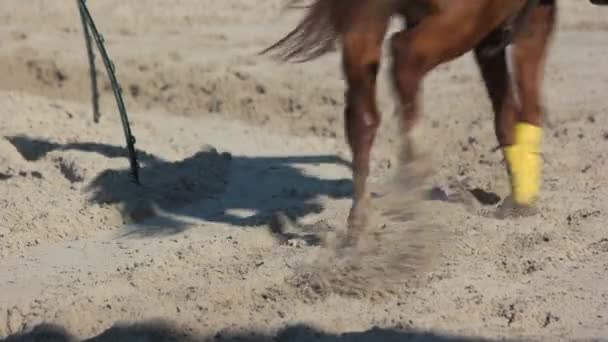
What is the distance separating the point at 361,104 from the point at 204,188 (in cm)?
197

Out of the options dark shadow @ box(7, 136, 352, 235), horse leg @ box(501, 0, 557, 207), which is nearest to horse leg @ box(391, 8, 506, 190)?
horse leg @ box(501, 0, 557, 207)

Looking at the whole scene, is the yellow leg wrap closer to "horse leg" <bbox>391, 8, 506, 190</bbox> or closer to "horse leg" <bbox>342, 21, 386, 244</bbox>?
"horse leg" <bbox>342, 21, 386, 244</bbox>

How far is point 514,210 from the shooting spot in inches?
216

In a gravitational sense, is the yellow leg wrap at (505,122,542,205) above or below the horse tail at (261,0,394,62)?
below

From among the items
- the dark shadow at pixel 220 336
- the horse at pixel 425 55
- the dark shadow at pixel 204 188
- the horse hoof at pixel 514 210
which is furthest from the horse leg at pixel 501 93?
the dark shadow at pixel 220 336

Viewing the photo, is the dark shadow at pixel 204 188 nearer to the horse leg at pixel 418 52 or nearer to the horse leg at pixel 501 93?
the horse leg at pixel 501 93

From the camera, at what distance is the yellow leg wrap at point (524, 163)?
5520 mm

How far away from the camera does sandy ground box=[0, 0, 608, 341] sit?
4203 millimetres

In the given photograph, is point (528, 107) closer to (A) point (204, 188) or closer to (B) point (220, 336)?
(A) point (204, 188)

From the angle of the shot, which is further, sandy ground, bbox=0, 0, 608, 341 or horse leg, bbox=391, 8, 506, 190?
horse leg, bbox=391, 8, 506, 190

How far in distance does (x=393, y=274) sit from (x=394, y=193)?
0.33 m

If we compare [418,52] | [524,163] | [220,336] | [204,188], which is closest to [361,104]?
[418,52]

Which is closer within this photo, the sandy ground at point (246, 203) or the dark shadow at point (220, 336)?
the dark shadow at point (220, 336)

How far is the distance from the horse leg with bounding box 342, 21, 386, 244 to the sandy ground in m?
0.25
